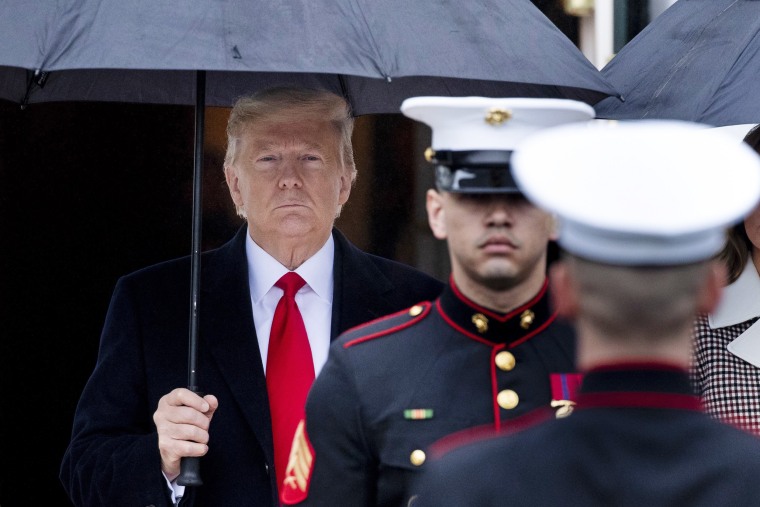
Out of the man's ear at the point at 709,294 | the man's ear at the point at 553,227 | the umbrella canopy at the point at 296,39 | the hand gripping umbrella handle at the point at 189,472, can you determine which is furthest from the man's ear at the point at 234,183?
the man's ear at the point at 709,294

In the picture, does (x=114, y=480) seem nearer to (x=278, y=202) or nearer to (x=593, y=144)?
(x=278, y=202)

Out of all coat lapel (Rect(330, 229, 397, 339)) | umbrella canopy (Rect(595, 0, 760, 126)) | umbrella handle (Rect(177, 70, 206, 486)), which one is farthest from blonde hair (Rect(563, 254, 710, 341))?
coat lapel (Rect(330, 229, 397, 339))

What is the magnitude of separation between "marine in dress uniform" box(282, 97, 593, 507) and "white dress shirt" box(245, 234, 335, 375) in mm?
728

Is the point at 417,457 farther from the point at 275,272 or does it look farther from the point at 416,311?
the point at 275,272

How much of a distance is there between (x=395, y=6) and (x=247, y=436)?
3.40 feet

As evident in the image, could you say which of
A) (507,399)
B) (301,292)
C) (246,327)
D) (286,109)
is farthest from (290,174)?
(507,399)

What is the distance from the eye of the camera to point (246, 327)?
3412mm

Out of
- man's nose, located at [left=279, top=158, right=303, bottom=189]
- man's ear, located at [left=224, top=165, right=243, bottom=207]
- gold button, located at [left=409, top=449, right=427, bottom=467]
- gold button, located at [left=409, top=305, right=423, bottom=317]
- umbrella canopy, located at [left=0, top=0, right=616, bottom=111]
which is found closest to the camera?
gold button, located at [left=409, top=449, right=427, bottom=467]

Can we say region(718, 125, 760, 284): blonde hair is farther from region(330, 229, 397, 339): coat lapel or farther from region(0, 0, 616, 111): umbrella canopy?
region(330, 229, 397, 339): coat lapel

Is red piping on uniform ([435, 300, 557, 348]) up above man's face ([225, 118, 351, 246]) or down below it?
below

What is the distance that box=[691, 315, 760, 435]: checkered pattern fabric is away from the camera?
3.37m

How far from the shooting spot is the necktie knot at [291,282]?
11.4 feet

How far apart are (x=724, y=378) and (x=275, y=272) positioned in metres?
1.12

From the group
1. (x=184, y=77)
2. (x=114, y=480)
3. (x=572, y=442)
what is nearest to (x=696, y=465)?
(x=572, y=442)
